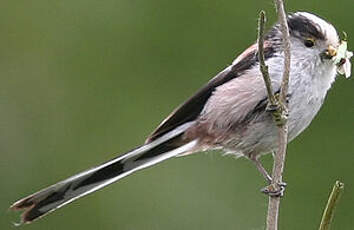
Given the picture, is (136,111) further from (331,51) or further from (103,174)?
(331,51)

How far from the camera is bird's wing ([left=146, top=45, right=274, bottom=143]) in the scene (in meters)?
4.60

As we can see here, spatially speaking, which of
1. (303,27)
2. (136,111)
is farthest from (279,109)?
(136,111)

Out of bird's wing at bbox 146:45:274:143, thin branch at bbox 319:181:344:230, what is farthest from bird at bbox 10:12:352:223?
thin branch at bbox 319:181:344:230

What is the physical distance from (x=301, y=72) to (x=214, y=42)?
2.43 metres

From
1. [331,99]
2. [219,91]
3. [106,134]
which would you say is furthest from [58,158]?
[219,91]

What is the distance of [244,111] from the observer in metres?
4.42

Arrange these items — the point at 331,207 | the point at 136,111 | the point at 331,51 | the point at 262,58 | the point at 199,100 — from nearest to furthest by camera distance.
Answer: the point at 331,207 < the point at 262,58 < the point at 331,51 < the point at 199,100 < the point at 136,111

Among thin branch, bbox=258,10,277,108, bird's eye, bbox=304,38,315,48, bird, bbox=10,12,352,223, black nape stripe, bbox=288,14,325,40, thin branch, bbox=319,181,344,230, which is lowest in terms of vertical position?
thin branch, bbox=319,181,344,230

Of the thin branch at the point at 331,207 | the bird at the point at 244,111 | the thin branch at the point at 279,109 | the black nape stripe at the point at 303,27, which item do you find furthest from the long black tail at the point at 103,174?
the thin branch at the point at 331,207

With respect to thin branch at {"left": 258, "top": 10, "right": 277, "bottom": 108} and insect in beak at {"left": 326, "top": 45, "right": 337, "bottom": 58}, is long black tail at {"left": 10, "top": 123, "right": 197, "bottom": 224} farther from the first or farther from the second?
thin branch at {"left": 258, "top": 10, "right": 277, "bottom": 108}

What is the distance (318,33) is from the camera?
4430 mm

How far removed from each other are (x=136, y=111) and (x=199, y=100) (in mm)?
2327

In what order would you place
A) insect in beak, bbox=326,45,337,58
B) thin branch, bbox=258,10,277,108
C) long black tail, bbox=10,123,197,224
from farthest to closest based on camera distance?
1. insect in beak, bbox=326,45,337,58
2. long black tail, bbox=10,123,197,224
3. thin branch, bbox=258,10,277,108

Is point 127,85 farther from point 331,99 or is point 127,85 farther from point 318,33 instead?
point 318,33
